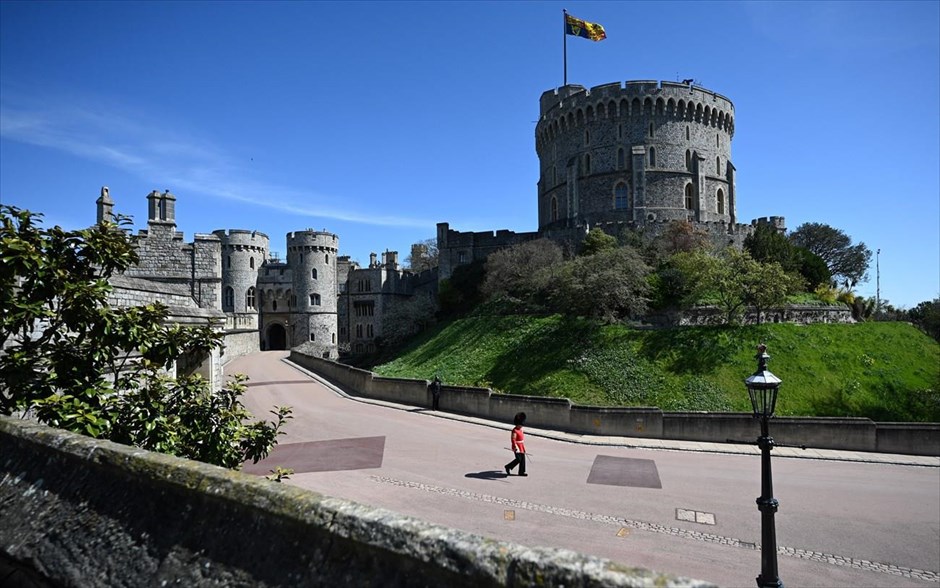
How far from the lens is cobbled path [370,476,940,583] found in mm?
8297

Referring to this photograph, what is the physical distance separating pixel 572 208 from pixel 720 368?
101ft

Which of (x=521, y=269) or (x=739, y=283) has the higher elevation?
(x=521, y=269)

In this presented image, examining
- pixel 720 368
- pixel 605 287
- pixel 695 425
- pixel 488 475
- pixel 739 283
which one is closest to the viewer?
pixel 488 475

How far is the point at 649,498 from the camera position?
1148 cm

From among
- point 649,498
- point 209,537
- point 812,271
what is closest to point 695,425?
point 649,498

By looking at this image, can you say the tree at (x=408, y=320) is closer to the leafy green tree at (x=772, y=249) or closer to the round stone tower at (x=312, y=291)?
the round stone tower at (x=312, y=291)

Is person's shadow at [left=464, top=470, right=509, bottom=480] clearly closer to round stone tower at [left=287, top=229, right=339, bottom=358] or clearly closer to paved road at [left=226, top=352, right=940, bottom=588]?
paved road at [left=226, top=352, right=940, bottom=588]

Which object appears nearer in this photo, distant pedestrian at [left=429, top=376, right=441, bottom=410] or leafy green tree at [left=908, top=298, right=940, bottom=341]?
distant pedestrian at [left=429, top=376, right=441, bottom=410]

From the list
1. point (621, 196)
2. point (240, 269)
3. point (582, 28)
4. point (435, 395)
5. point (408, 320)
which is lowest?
point (435, 395)

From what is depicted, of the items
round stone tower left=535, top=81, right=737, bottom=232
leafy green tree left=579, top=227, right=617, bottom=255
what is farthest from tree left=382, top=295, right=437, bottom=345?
leafy green tree left=579, top=227, right=617, bottom=255

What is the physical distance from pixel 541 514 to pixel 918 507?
834cm

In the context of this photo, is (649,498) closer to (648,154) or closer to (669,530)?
(669,530)

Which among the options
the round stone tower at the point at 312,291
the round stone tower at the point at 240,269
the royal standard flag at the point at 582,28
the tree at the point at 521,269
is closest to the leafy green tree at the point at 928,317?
the tree at the point at 521,269

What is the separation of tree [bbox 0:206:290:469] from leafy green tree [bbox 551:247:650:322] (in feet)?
82.7
